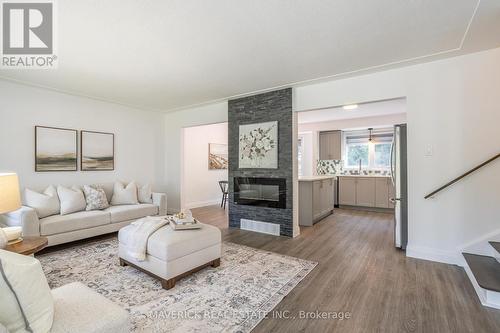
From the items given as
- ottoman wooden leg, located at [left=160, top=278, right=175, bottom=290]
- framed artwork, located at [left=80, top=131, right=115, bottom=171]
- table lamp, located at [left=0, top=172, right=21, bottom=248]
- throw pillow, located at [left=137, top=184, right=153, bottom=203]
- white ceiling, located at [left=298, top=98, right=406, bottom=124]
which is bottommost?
ottoman wooden leg, located at [left=160, top=278, right=175, bottom=290]

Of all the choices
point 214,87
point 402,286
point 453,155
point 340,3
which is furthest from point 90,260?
point 453,155

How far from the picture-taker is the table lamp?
1896 mm

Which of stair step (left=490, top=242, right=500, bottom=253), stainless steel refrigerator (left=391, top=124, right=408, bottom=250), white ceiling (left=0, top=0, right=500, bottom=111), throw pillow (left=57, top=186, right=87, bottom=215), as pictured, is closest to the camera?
white ceiling (left=0, top=0, right=500, bottom=111)

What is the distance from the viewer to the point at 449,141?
2.92 m

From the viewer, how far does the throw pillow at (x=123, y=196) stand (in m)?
4.49

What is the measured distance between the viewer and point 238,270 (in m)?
2.73

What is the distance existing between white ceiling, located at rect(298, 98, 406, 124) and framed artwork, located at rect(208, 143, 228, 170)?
8.77 ft

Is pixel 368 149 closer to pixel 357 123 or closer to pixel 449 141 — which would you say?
pixel 357 123

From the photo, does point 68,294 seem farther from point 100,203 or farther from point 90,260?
point 100,203

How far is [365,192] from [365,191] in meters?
0.03

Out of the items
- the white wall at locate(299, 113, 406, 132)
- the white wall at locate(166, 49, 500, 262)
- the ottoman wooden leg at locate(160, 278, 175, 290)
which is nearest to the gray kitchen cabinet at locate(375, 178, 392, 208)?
the white wall at locate(299, 113, 406, 132)

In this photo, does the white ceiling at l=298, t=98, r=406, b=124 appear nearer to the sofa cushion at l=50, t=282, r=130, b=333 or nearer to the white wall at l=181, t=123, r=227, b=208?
the white wall at l=181, t=123, r=227, b=208

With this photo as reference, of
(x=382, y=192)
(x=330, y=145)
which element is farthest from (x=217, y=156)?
(x=382, y=192)

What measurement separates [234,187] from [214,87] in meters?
1.91
